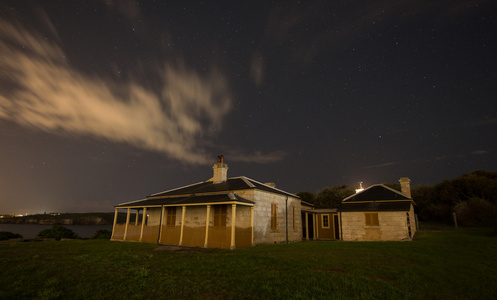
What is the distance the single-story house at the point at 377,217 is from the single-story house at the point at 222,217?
441 centimetres

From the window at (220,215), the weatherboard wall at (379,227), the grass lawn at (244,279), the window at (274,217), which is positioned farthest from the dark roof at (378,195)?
the grass lawn at (244,279)

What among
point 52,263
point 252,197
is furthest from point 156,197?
point 52,263

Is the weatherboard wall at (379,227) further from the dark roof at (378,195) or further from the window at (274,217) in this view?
the window at (274,217)

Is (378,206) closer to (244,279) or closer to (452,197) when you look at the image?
(244,279)

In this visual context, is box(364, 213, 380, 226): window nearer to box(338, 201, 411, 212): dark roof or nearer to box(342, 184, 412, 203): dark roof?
box(338, 201, 411, 212): dark roof

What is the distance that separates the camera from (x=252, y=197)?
60.1ft

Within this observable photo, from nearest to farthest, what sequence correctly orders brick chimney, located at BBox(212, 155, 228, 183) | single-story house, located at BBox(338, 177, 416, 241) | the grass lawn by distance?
1. the grass lawn
2. single-story house, located at BBox(338, 177, 416, 241)
3. brick chimney, located at BBox(212, 155, 228, 183)

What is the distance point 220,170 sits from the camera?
23.5 metres

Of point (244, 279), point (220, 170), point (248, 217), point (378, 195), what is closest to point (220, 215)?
point (248, 217)

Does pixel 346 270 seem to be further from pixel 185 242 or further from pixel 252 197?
pixel 185 242

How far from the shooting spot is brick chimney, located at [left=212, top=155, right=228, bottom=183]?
23406mm

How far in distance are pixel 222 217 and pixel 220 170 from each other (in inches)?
221

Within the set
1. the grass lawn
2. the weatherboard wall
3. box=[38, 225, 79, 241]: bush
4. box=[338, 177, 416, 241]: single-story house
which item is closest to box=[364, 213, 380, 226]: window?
box=[338, 177, 416, 241]: single-story house

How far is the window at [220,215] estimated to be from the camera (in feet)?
61.3
